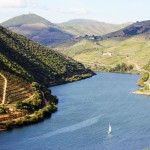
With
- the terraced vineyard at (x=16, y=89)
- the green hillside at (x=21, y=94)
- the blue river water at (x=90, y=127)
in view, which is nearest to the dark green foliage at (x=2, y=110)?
the green hillside at (x=21, y=94)

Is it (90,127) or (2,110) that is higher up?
(2,110)

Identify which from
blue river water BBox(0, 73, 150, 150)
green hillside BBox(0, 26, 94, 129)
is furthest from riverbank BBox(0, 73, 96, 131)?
blue river water BBox(0, 73, 150, 150)

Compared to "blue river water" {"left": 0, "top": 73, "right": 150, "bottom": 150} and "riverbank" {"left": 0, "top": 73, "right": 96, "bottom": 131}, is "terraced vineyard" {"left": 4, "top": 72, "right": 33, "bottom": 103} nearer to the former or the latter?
"riverbank" {"left": 0, "top": 73, "right": 96, "bottom": 131}

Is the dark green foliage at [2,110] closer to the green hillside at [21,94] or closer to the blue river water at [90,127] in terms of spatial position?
the green hillside at [21,94]

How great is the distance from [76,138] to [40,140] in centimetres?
788

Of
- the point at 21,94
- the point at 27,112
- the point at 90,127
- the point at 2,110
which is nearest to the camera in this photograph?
the point at 90,127

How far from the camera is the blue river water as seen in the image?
9156cm

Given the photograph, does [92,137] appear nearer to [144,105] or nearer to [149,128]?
[149,128]

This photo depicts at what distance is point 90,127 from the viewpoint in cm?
10612

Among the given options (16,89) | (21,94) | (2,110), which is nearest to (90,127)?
(2,110)

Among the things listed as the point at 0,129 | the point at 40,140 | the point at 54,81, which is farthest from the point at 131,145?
the point at 54,81

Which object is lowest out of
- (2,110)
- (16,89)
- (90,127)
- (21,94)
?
(90,127)

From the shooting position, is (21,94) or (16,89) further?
(16,89)

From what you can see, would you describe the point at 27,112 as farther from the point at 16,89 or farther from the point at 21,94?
the point at 16,89
